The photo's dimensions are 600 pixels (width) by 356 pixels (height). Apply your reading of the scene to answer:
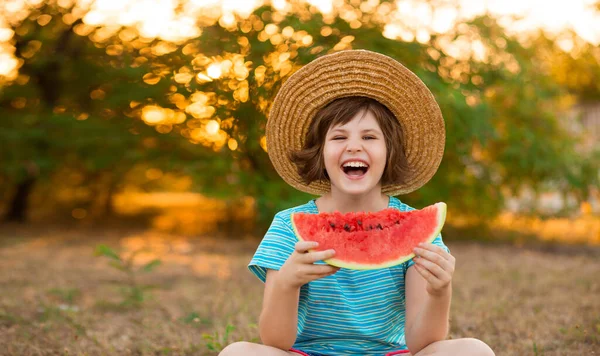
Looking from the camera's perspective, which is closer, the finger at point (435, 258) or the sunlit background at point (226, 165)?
the finger at point (435, 258)

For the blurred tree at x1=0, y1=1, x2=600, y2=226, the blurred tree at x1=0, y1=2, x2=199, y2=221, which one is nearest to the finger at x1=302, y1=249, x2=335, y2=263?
the blurred tree at x1=0, y1=1, x2=600, y2=226

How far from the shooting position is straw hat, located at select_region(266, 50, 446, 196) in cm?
255

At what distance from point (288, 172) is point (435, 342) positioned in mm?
1051

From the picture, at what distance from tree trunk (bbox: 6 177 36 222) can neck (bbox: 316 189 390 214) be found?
10.2 m

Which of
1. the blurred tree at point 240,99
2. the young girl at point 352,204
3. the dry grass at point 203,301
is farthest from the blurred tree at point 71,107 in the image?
the young girl at point 352,204

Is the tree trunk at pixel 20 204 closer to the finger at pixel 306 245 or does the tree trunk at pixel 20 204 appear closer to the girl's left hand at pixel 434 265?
the finger at pixel 306 245

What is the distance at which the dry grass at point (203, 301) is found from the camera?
11.9 ft

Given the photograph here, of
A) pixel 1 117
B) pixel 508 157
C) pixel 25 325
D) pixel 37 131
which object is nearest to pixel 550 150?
pixel 508 157

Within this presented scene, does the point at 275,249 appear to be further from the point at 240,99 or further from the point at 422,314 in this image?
the point at 240,99

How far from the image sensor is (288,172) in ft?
9.24

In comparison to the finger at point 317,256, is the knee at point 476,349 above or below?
below

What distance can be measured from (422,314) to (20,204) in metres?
11.0

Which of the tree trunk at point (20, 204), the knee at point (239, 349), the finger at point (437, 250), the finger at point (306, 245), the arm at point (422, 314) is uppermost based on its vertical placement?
the finger at point (437, 250)

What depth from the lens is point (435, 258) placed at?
2.01m
